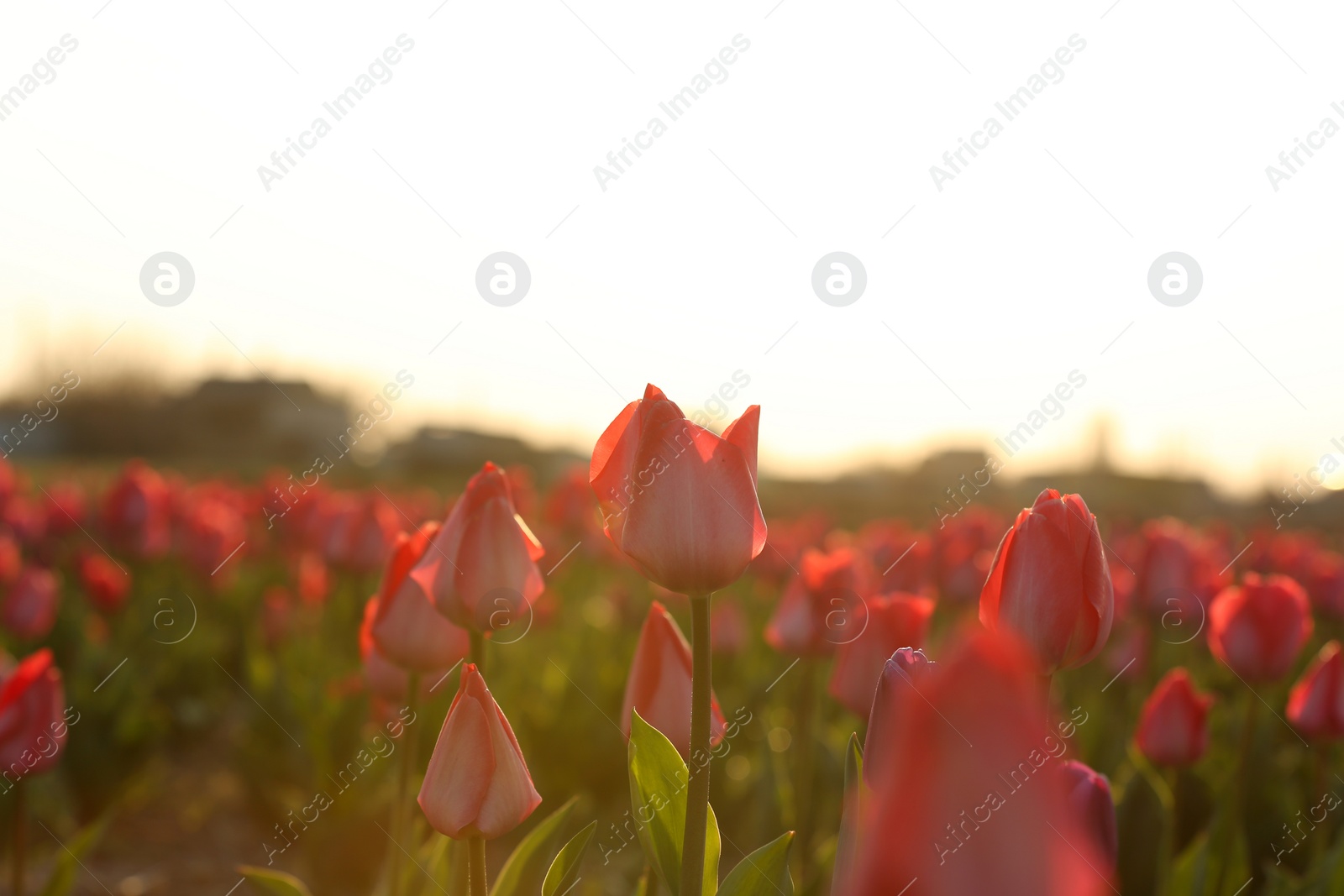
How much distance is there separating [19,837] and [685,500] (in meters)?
1.84

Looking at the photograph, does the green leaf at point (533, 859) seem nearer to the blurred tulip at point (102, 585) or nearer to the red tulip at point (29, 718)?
the red tulip at point (29, 718)

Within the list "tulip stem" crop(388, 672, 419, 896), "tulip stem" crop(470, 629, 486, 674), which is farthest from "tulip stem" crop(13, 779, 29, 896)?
"tulip stem" crop(470, 629, 486, 674)

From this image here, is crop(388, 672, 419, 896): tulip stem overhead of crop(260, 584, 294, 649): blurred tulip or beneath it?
overhead

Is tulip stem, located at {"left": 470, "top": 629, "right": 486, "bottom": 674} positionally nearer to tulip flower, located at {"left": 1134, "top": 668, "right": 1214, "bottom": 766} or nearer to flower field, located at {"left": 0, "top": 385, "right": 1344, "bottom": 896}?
flower field, located at {"left": 0, "top": 385, "right": 1344, "bottom": 896}

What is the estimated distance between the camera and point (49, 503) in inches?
218

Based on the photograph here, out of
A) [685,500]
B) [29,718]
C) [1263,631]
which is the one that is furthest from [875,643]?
[29,718]

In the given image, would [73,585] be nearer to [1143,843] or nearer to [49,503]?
[49,503]

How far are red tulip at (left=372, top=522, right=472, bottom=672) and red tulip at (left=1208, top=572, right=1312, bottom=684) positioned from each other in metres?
1.99

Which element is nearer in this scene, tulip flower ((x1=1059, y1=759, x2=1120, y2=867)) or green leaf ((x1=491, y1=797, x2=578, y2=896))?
tulip flower ((x1=1059, y1=759, x2=1120, y2=867))

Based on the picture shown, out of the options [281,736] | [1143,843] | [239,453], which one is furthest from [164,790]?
[239,453]

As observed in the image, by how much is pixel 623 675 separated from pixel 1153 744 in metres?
2.36

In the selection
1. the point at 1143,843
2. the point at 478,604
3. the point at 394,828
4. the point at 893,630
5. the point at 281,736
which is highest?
the point at 478,604

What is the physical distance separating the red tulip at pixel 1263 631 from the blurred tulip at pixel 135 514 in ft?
16.5

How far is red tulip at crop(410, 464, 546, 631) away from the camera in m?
1.14
